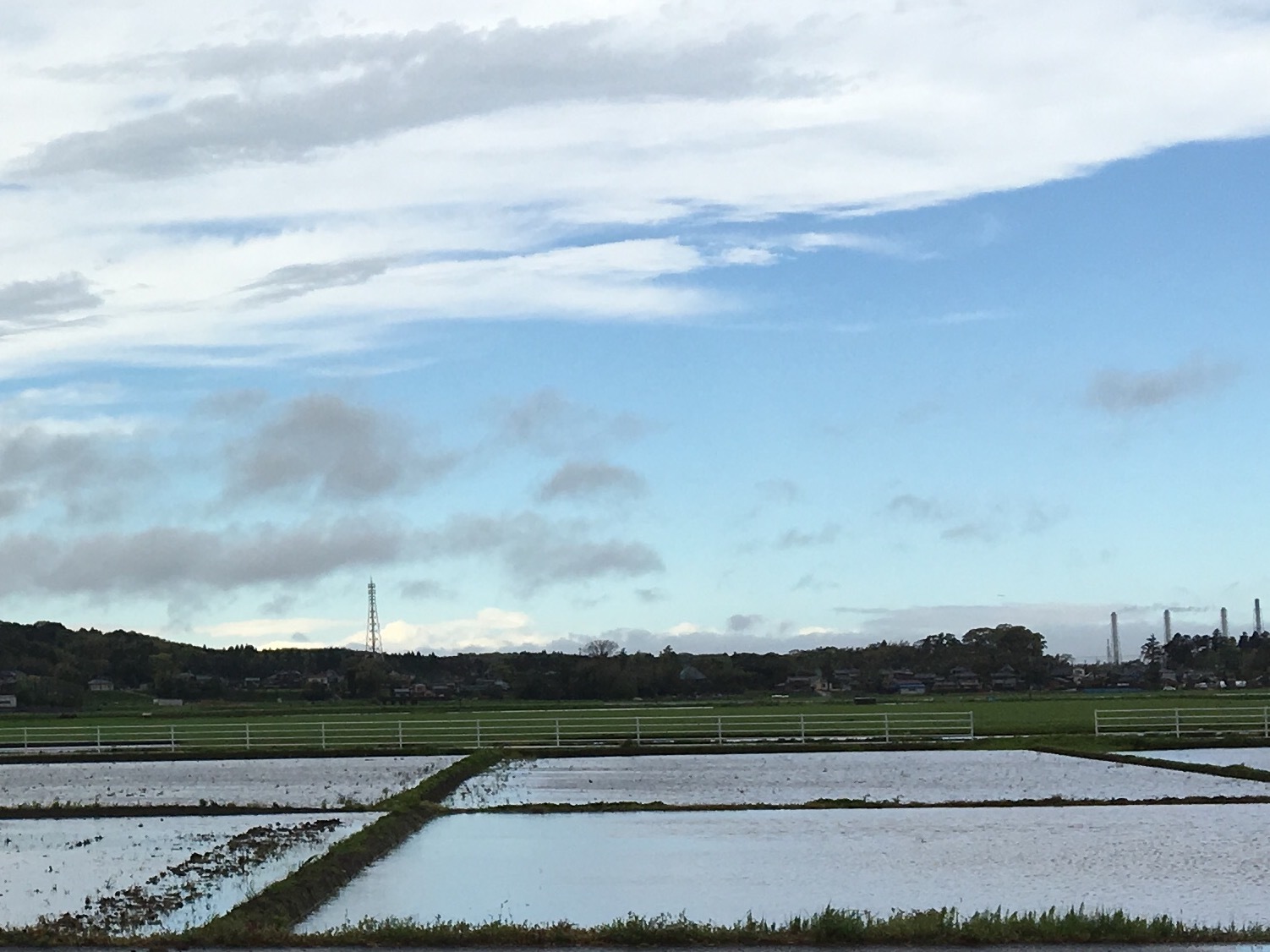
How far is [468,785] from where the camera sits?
32.7m

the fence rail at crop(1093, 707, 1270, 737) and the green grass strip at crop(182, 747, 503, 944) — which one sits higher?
the green grass strip at crop(182, 747, 503, 944)

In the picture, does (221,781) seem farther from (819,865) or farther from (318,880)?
(819,865)

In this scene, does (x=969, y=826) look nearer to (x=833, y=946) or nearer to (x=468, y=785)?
(x=833, y=946)

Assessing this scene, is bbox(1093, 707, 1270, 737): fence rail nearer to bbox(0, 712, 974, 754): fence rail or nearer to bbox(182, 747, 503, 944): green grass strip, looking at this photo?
bbox(0, 712, 974, 754): fence rail

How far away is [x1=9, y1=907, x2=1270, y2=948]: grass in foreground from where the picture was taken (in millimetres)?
12898

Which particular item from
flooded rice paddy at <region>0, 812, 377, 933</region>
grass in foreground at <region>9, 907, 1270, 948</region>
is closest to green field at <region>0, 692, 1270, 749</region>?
flooded rice paddy at <region>0, 812, 377, 933</region>

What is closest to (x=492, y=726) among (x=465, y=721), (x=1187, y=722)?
(x=465, y=721)

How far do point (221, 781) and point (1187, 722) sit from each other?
34479mm

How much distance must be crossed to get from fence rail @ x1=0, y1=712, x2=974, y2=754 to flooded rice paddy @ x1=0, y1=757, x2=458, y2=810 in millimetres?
2940

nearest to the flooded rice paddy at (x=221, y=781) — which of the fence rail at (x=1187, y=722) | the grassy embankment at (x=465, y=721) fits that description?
the grassy embankment at (x=465, y=721)

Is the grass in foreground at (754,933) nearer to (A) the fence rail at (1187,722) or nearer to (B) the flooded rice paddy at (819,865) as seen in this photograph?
(B) the flooded rice paddy at (819,865)

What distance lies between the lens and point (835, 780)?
32.3m

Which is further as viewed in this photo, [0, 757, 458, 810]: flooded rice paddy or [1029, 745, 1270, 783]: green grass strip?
[1029, 745, 1270, 783]: green grass strip

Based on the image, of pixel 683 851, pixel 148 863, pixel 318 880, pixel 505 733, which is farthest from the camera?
pixel 505 733
